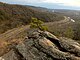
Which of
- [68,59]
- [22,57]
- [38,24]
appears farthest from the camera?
[38,24]

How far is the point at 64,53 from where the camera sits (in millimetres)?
29203

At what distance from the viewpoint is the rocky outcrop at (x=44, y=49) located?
29109 millimetres

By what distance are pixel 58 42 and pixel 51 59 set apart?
145 inches

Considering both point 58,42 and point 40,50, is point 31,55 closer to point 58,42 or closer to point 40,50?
point 40,50

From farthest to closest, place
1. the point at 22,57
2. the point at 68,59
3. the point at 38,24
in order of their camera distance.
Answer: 1. the point at 38,24
2. the point at 22,57
3. the point at 68,59

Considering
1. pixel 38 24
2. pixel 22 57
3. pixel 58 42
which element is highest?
pixel 58 42

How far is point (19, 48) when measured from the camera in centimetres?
3188

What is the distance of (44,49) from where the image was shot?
29.8m

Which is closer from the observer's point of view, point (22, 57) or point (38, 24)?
point (22, 57)

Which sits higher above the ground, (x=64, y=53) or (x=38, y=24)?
(x=64, y=53)

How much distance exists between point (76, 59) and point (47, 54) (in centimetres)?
390

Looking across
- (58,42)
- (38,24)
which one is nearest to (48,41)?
(58,42)

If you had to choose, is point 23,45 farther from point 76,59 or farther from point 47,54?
point 76,59

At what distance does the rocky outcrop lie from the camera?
29109 mm
